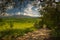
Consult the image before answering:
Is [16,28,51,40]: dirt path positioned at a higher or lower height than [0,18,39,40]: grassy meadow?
lower

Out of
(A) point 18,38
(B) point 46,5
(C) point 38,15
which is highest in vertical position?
(B) point 46,5

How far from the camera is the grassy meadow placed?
1.68 m

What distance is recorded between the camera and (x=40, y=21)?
1728 mm

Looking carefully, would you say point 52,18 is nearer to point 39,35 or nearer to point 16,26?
point 39,35

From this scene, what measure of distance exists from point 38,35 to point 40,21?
175 millimetres

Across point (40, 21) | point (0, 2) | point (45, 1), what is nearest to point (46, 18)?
point (40, 21)

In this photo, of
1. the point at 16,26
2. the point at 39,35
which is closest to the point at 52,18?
the point at 39,35

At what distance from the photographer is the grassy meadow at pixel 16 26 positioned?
5.52 ft

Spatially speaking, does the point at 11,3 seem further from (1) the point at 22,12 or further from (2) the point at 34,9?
(2) the point at 34,9

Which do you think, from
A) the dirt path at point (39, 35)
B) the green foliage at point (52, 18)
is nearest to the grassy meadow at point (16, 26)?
the dirt path at point (39, 35)

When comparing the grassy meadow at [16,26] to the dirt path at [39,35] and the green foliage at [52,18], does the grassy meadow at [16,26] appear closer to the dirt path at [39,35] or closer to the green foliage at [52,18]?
the dirt path at [39,35]

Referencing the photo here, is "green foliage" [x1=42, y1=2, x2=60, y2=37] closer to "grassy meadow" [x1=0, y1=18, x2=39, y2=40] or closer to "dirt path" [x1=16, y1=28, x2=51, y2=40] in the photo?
"dirt path" [x1=16, y1=28, x2=51, y2=40]

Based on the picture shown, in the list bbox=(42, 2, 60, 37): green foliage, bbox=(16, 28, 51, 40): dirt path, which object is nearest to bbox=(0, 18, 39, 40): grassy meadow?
bbox=(16, 28, 51, 40): dirt path

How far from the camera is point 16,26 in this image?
1690mm
